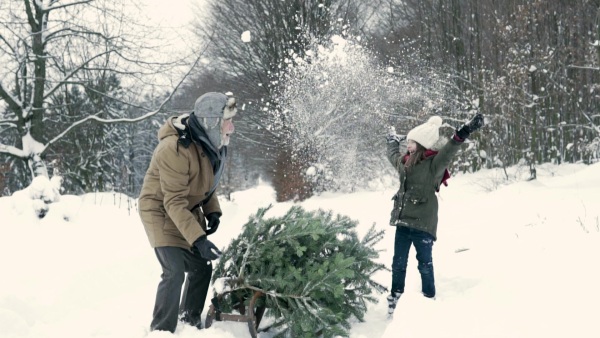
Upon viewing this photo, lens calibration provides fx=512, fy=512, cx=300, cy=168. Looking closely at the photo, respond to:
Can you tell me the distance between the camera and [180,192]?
3.44m

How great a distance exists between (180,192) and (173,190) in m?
0.05

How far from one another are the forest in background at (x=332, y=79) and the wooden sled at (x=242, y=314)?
8655 millimetres

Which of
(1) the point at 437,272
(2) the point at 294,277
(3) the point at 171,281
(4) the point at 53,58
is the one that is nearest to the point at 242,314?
(2) the point at 294,277

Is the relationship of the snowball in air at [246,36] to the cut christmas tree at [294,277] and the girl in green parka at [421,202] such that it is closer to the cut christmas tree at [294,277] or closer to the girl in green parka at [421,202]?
the girl in green parka at [421,202]

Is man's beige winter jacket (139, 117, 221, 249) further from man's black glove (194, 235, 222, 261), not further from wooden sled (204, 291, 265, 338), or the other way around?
wooden sled (204, 291, 265, 338)

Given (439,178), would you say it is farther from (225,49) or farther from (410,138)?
(225,49)

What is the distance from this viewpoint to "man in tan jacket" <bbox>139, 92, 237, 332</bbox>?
341 centimetres

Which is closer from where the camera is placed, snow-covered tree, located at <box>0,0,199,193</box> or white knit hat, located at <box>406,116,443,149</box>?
white knit hat, located at <box>406,116,443,149</box>

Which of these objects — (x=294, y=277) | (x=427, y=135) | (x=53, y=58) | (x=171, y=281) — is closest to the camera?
(x=171, y=281)

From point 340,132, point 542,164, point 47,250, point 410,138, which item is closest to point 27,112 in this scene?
point 47,250

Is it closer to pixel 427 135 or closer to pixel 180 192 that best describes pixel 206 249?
pixel 180 192

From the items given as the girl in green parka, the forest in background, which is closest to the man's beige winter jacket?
the girl in green parka

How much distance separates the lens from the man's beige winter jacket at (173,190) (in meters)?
3.39

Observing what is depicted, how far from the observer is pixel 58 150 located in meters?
21.3
